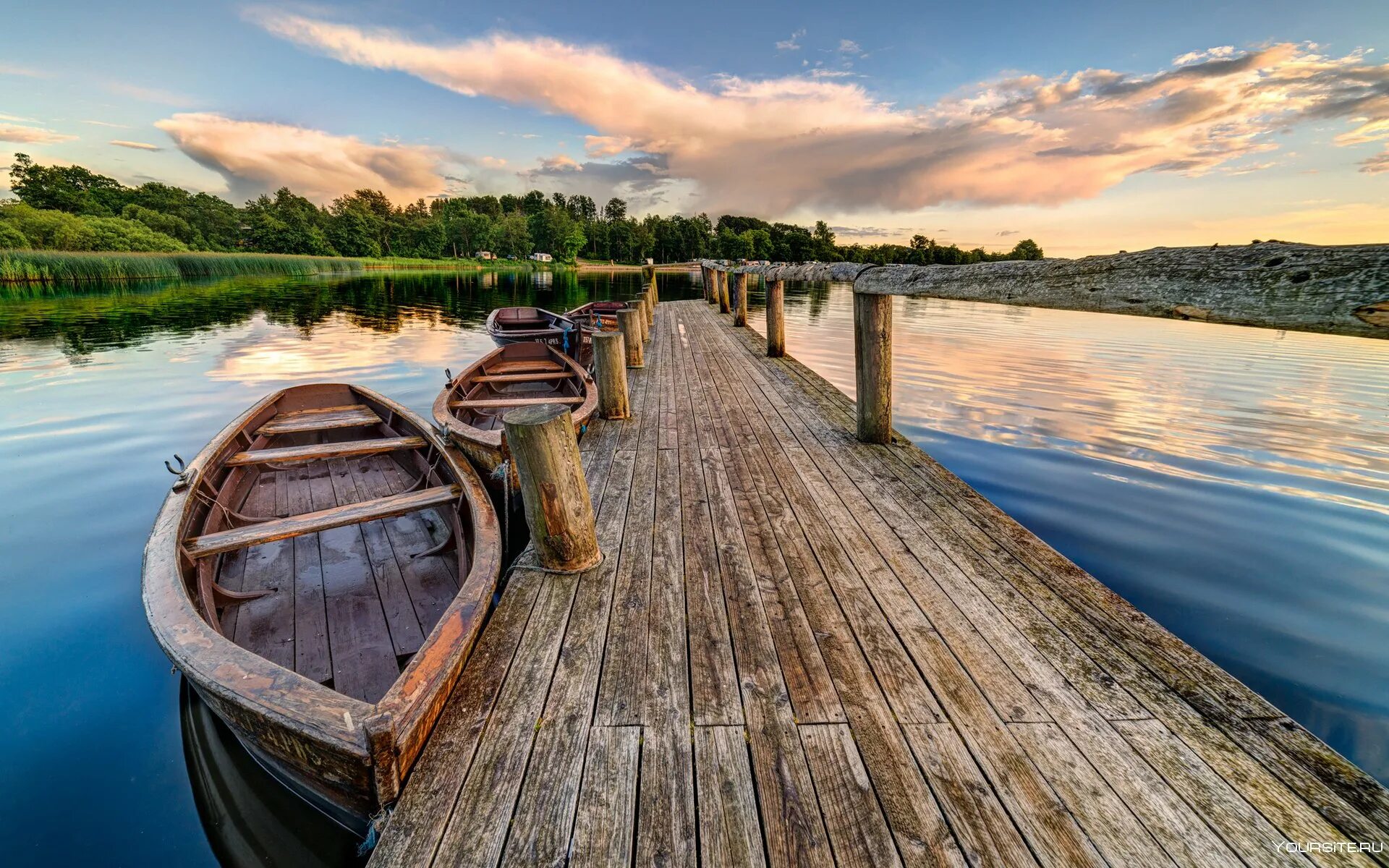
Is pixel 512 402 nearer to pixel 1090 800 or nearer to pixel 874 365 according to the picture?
pixel 874 365

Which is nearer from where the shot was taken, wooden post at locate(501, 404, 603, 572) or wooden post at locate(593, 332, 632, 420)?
wooden post at locate(501, 404, 603, 572)

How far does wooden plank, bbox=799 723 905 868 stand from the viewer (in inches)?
62.9

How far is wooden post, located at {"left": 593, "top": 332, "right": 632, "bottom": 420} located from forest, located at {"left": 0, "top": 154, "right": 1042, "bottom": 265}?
4995cm

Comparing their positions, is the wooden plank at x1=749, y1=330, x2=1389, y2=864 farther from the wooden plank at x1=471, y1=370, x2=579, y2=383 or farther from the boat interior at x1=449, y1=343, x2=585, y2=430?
the wooden plank at x1=471, y1=370, x2=579, y2=383

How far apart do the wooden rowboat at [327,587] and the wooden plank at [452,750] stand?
0.07m

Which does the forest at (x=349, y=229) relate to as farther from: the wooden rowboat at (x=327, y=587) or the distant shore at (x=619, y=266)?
the wooden rowboat at (x=327, y=587)

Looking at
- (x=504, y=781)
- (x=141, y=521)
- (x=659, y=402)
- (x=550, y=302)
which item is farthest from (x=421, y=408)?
(x=550, y=302)

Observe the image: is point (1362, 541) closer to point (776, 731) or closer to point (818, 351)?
point (776, 731)

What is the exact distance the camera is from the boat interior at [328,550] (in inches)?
112

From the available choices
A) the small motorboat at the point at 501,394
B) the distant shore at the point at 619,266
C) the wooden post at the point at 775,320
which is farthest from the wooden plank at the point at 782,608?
the distant shore at the point at 619,266

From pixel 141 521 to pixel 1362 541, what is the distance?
37.0ft

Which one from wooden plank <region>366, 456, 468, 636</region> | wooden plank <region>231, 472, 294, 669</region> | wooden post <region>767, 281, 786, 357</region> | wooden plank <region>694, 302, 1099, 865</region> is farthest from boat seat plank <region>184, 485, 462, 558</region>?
wooden post <region>767, 281, 786, 357</region>

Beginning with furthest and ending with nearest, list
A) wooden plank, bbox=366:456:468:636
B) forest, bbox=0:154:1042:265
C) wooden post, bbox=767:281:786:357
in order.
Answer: forest, bbox=0:154:1042:265 < wooden post, bbox=767:281:786:357 < wooden plank, bbox=366:456:468:636

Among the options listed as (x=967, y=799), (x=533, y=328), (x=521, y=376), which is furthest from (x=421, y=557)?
(x=533, y=328)
